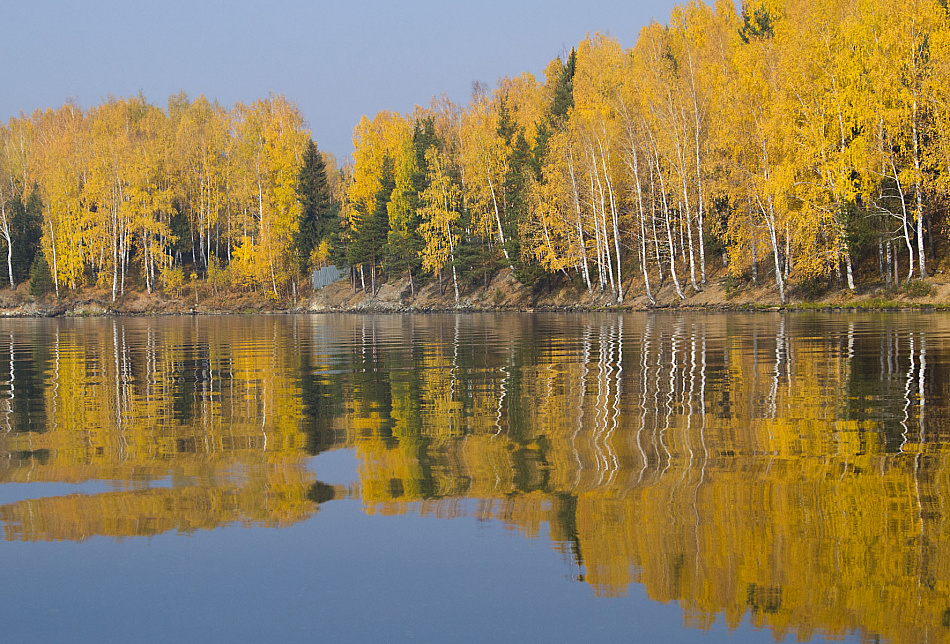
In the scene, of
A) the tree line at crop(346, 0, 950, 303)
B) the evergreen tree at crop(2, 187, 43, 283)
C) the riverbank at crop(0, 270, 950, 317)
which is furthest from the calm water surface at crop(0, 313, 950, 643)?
the evergreen tree at crop(2, 187, 43, 283)

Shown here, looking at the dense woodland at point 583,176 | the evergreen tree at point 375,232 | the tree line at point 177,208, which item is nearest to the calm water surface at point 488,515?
the dense woodland at point 583,176

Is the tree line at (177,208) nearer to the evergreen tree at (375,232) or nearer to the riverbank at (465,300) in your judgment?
the riverbank at (465,300)

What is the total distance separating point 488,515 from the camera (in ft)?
15.0

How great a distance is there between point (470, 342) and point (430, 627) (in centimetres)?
1800

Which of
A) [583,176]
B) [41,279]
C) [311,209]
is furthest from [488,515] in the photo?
[41,279]

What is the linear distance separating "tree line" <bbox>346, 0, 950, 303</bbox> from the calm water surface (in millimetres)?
26294

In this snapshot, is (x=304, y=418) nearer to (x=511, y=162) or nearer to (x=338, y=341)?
(x=338, y=341)

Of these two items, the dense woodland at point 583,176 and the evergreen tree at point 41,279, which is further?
the evergreen tree at point 41,279

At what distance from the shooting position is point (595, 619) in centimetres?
319

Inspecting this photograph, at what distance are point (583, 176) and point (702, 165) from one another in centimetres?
936

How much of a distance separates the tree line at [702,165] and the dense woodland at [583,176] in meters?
0.16

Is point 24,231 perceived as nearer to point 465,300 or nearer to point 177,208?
point 177,208

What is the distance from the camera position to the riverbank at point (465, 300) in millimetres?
33656

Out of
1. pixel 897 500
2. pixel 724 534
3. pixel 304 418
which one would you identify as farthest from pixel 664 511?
pixel 304 418
